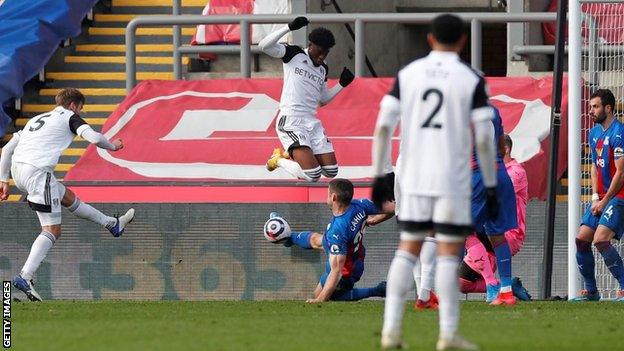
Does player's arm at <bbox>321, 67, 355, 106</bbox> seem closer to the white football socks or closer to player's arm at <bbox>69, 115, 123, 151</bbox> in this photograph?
the white football socks

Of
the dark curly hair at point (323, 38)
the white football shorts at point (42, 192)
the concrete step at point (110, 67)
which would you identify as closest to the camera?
the white football shorts at point (42, 192)

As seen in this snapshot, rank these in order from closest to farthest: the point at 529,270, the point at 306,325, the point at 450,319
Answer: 1. the point at 450,319
2. the point at 306,325
3. the point at 529,270

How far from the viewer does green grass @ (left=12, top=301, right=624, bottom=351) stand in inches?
418

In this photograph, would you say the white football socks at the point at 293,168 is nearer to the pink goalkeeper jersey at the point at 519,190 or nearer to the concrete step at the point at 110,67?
the pink goalkeeper jersey at the point at 519,190

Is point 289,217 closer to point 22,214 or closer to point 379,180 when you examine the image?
point 22,214

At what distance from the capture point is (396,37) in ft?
83.6

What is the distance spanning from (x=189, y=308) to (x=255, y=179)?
5460 millimetres

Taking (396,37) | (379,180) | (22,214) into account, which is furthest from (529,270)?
(396,37)

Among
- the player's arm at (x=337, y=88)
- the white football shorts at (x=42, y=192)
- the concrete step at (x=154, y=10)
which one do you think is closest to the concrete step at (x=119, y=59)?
the concrete step at (x=154, y=10)

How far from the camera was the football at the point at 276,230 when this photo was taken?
1655cm

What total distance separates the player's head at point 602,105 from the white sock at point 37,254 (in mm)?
5274

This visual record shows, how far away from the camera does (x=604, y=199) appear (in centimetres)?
1555

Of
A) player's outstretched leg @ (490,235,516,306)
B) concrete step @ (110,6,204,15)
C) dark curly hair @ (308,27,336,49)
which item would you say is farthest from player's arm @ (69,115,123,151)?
concrete step @ (110,6,204,15)

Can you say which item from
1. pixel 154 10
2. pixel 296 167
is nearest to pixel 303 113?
pixel 296 167
